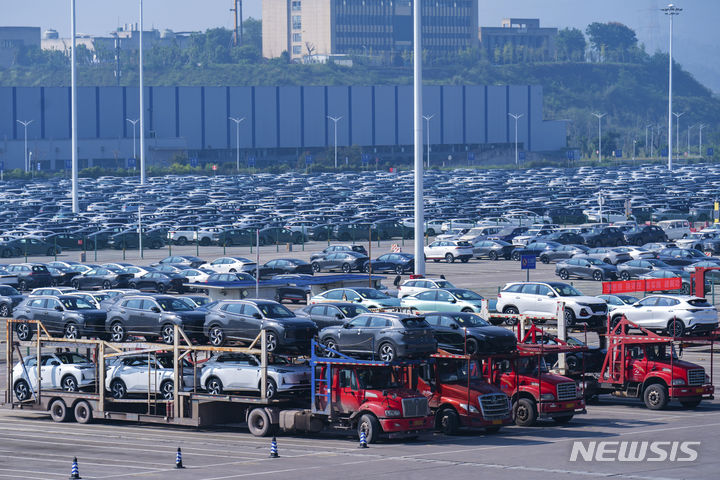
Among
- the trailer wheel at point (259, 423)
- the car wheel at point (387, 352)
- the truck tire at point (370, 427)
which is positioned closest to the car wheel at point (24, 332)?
the trailer wheel at point (259, 423)

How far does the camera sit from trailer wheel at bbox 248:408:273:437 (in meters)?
28.7

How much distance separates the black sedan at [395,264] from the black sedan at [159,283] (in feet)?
40.0

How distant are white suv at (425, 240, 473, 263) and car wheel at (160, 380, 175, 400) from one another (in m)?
42.3

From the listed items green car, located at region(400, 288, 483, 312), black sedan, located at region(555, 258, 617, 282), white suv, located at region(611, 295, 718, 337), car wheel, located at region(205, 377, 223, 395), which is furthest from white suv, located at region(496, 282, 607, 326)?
black sedan, located at region(555, 258, 617, 282)

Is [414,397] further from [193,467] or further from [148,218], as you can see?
[148,218]

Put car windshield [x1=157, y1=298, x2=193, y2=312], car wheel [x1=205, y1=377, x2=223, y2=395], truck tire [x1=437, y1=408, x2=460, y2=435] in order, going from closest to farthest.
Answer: truck tire [x1=437, y1=408, x2=460, y2=435] → car wheel [x1=205, y1=377, x2=223, y2=395] → car windshield [x1=157, y1=298, x2=193, y2=312]

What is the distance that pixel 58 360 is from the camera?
109 feet

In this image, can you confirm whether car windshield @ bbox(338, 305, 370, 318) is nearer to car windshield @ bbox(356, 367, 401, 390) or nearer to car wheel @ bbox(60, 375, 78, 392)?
car windshield @ bbox(356, 367, 401, 390)

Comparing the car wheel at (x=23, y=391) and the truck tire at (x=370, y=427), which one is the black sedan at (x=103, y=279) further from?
the truck tire at (x=370, y=427)

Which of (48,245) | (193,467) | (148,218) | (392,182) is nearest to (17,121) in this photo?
(392,182)

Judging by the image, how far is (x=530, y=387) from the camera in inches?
1171

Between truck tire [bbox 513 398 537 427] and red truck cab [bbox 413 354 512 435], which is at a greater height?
red truck cab [bbox 413 354 512 435]

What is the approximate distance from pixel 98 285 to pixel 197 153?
429 ft

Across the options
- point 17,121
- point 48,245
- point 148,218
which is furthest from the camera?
point 17,121
